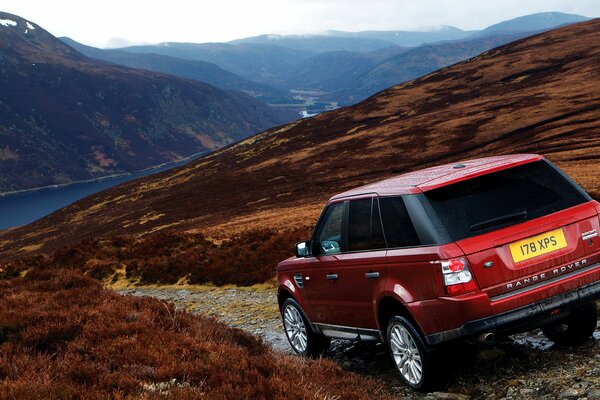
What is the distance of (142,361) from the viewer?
6.83 m

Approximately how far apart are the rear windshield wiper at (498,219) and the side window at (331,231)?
7.53ft

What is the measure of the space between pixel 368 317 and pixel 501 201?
236 centimetres

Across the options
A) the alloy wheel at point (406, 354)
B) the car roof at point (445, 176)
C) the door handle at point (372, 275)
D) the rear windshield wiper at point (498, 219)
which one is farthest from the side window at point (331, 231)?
the rear windshield wiper at point (498, 219)

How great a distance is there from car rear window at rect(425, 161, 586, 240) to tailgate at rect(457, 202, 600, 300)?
4.1 inches

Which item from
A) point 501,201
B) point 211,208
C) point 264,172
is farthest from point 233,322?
point 264,172

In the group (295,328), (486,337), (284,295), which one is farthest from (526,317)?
(284,295)

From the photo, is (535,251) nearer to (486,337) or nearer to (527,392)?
(486,337)

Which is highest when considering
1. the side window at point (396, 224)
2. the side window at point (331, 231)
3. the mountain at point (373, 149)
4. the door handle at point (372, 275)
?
the side window at point (396, 224)

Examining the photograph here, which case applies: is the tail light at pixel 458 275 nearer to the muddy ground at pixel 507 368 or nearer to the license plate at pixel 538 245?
the license plate at pixel 538 245

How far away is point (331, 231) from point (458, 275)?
2.69 m

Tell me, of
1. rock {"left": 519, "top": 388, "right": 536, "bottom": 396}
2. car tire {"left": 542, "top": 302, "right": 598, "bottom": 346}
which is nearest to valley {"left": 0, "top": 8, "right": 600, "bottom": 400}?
rock {"left": 519, "top": 388, "right": 536, "bottom": 396}

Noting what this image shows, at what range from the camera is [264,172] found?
79875 mm

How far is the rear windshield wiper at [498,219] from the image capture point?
622 centimetres

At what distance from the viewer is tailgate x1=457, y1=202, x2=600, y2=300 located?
6109mm
